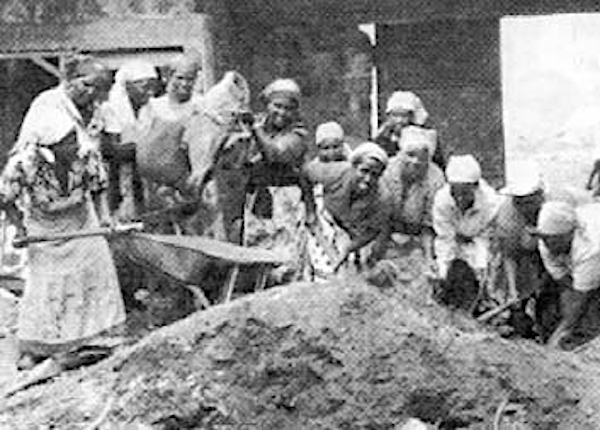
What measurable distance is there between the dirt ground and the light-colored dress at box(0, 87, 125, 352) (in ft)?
4.97

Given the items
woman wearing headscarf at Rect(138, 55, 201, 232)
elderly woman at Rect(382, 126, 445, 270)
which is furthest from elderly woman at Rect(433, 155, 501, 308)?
woman wearing headscarf at Rect(138, 55, 201, 232)

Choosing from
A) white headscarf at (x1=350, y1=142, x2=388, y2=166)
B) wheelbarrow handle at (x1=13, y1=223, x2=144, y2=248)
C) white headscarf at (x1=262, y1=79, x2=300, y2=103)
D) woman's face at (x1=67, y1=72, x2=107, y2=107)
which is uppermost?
woman's face at (x1=67, y1=72, x2=107, y2=107)

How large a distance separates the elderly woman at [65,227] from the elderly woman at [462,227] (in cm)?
188

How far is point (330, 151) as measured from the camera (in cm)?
930

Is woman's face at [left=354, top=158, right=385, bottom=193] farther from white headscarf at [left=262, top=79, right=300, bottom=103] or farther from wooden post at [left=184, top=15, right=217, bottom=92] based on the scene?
wooden post at [left=184, top=15, right=217, bottom=92]

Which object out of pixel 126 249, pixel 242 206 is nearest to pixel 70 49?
pixel 242 206

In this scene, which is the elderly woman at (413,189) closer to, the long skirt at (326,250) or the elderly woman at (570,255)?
the long skirt at (326,250)

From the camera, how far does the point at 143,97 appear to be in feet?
32.7

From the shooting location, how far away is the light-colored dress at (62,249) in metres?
8.09

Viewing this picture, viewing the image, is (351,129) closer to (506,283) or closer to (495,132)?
(495,132)

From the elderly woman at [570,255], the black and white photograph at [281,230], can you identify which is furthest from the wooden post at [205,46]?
the elderly woman at [570,255]

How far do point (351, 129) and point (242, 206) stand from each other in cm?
343

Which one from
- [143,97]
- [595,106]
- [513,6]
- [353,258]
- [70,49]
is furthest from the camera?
[595,106]

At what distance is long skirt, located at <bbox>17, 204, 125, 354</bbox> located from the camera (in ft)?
26.9
